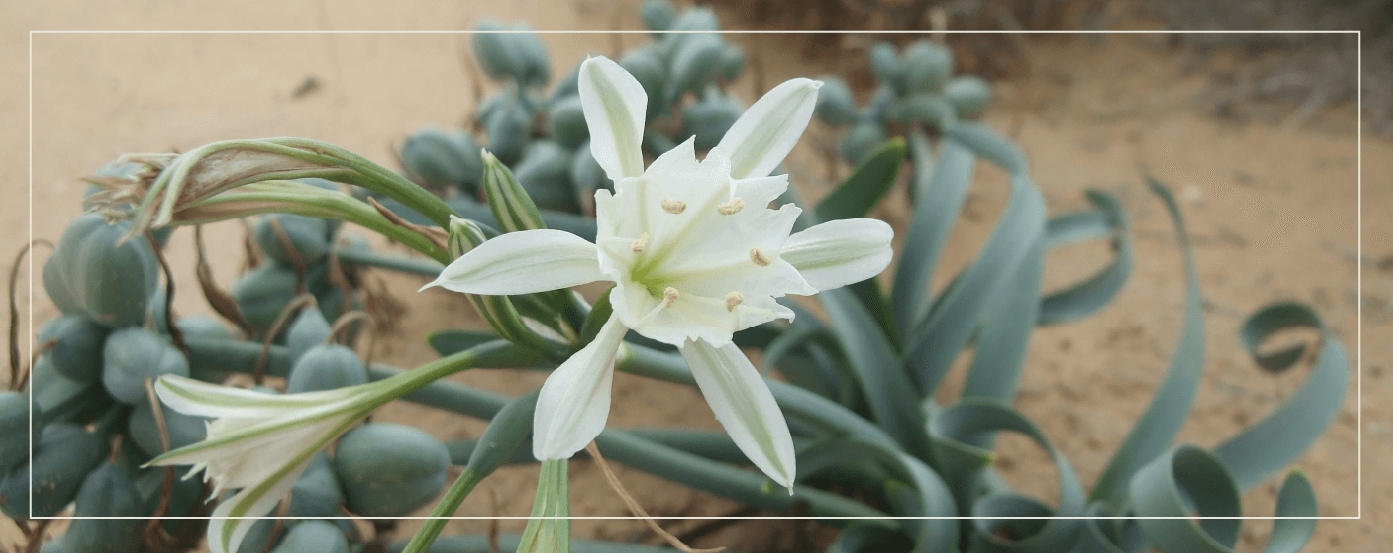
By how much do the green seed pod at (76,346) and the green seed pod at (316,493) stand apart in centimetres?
20

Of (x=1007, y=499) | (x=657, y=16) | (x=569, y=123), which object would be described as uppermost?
(x=657, y=16)

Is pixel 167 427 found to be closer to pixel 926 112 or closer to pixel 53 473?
pixel 53 473

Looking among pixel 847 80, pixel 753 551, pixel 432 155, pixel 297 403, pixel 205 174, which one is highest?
pixel 847 80

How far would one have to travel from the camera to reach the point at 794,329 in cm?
106

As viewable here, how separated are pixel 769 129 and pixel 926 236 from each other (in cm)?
73

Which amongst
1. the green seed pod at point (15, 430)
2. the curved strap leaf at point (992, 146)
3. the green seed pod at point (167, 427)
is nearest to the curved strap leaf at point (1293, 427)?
the curved strap leaf at point (992, 146)

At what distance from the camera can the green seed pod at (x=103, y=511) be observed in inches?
26.2

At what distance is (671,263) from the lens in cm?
49

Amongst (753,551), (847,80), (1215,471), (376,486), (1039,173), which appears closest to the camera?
(376,486)

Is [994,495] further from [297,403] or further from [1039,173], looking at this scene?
[1039,173]

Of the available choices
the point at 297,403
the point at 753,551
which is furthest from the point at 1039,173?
the point at 297,403

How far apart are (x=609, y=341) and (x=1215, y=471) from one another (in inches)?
26.5

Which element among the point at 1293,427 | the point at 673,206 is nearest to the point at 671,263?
the point at 673,206

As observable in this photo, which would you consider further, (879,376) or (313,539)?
(879,376)
